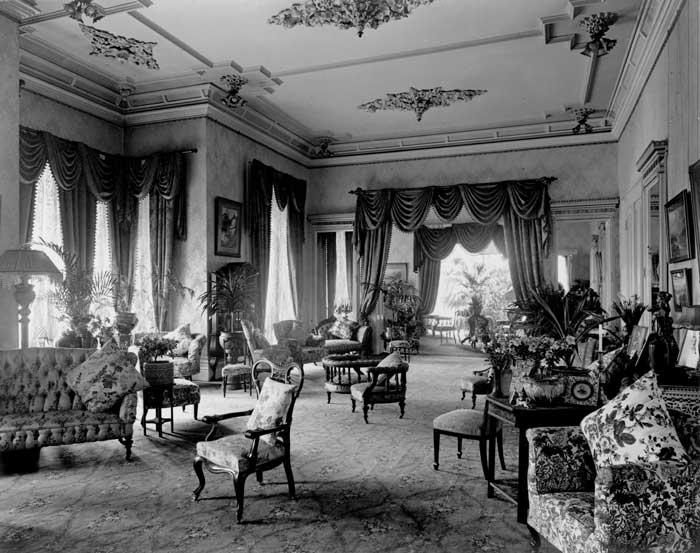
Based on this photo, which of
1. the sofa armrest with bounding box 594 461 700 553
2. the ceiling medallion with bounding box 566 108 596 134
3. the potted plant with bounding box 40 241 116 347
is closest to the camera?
the sofa armrest with bounding box 594 461 700 553

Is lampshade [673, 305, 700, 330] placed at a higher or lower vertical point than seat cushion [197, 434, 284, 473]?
higher

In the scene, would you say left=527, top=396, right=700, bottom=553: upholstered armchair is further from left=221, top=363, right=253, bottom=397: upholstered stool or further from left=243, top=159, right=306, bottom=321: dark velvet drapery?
left=243, top=159, right=306, bottom=321: dark velvet drapery

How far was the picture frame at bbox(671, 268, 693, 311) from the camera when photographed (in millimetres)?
4676

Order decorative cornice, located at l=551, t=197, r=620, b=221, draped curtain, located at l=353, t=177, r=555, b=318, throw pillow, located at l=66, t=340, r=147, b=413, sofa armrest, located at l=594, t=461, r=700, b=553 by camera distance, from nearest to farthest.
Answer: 1. sofa armrest, located at l=594, t=461, r=700, b=553
2. throw pillow, located at l=66, t=340, r=147, b=413
3. decorative cornice, located at l=551, t=197, r=620, b=221
4. draped curtain, located at l=353, t=177, r=555, b=318

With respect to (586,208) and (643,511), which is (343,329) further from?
(643,511)

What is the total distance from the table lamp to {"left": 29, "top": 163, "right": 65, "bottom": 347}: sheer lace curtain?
5.73 ft

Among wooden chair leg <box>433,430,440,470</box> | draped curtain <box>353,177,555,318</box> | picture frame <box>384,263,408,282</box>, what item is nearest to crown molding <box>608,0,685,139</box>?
draped curtain <box>353,177,555,318</box>

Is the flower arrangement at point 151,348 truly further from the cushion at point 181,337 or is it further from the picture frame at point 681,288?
the picture frame at point 681,288

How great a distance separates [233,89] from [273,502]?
611cm

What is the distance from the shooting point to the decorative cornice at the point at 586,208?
9750 mm

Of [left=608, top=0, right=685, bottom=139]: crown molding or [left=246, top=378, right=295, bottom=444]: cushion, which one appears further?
[left=608, top=0, right=685, bottom=139]: crown molding

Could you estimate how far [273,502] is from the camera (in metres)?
3.79

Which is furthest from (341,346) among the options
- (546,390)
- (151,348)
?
(546,390)

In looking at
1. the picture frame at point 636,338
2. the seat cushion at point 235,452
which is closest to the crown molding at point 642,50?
the picture frame at point 636,338
